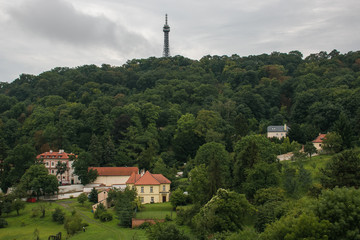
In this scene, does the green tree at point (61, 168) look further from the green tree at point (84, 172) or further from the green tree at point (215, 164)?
the green tree at point (215, 164)

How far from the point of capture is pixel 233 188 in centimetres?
3381

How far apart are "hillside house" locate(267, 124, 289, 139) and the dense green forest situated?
5.91 ft

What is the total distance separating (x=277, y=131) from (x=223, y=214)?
Answer: 113 ft

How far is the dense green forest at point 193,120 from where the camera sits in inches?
1390

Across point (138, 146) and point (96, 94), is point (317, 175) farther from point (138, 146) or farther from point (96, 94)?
point (96, 94)

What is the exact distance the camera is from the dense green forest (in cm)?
3531

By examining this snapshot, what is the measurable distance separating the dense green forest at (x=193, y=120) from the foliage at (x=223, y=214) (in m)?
0.19

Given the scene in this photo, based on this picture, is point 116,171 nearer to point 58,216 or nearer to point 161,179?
point 161,179

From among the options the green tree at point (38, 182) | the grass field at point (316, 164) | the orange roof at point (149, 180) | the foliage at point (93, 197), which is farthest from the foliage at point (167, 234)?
the green tree at point (38, 182)

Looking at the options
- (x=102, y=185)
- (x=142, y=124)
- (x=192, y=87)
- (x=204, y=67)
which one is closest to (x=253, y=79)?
(x=192, y=87)

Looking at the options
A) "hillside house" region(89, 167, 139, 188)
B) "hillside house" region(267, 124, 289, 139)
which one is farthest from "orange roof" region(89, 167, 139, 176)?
"hillside house" region(267, 124, 289, 139)

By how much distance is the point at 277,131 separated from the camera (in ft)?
188

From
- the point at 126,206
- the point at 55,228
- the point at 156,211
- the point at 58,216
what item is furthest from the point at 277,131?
the point at 55,228

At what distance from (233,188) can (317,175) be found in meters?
7.87
